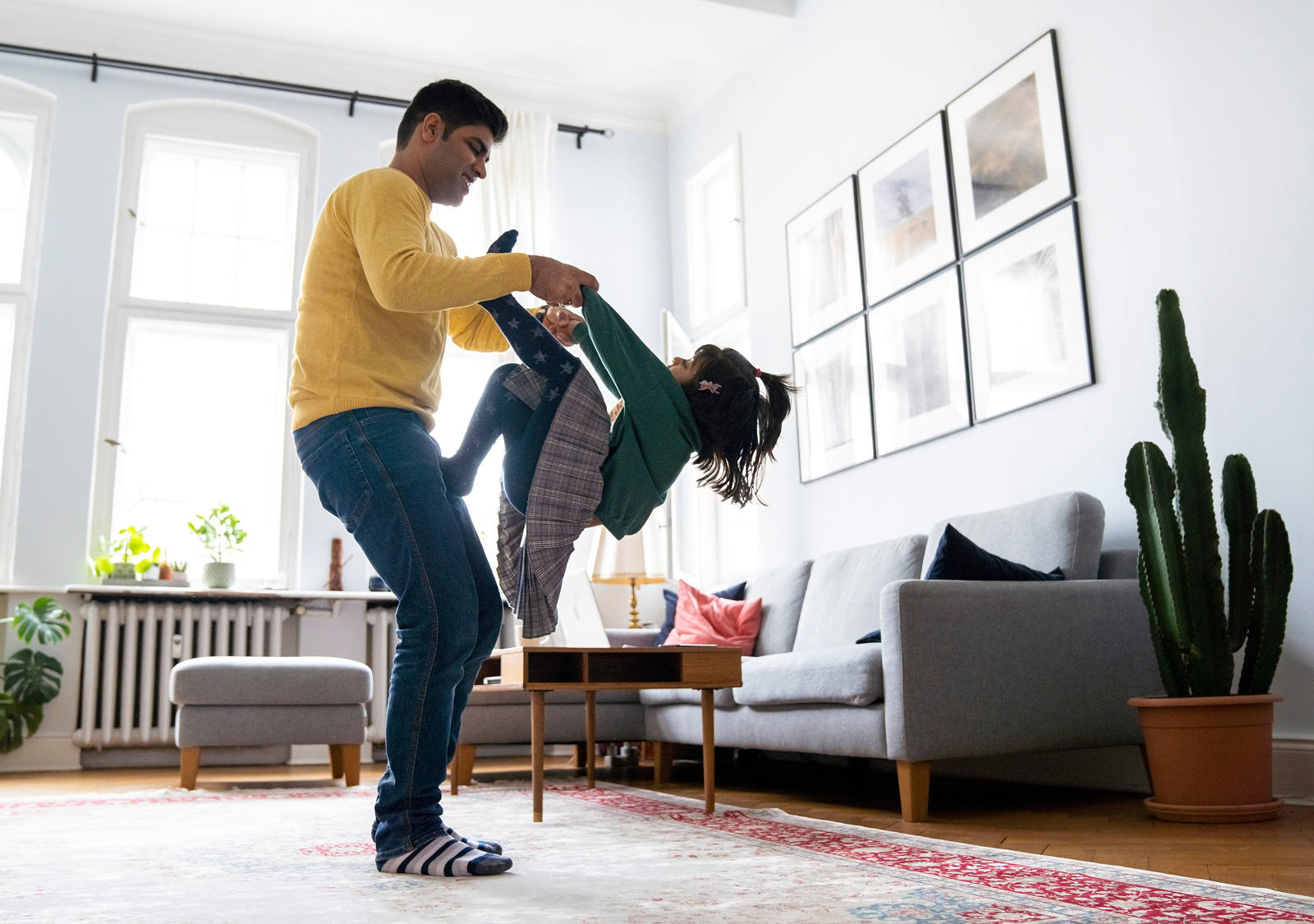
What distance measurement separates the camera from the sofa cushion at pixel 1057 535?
313cm

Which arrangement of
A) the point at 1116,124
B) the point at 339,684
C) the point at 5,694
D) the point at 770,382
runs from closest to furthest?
1. the point at 770,382
2. the point at 1116,124
3. the point at 339,684
4. the point at 5,694

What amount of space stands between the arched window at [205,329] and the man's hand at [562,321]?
393 centimetres

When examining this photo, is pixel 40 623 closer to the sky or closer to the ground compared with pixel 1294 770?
closer to the sky

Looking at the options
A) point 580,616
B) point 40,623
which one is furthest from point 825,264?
point 40,623

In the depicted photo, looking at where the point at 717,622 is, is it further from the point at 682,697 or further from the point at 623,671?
the point at 623,671

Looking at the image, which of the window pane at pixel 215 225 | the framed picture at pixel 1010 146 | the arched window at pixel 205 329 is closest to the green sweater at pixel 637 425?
the framed picture at pixel 1010 146

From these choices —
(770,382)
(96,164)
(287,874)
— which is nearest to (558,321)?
(770,382)

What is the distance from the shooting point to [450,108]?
1.94 metres

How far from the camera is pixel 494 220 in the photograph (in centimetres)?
620

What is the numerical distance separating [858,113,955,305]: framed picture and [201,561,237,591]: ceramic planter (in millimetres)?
3209

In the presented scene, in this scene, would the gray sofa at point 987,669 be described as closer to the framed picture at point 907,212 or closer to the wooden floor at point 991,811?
the wooden floor at point 991,811

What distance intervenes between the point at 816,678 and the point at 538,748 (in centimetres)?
75

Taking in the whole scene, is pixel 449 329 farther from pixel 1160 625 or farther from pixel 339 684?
pixel 339 684

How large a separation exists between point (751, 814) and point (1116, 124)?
2.32 metres
